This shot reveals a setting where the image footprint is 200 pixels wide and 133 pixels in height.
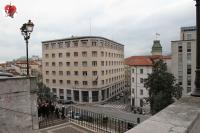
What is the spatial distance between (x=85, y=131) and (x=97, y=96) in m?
44.1

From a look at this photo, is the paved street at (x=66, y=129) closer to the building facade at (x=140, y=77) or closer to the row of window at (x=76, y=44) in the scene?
the building facade at (x=140, y=77)

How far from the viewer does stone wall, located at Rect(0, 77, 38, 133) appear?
8711 millimetres

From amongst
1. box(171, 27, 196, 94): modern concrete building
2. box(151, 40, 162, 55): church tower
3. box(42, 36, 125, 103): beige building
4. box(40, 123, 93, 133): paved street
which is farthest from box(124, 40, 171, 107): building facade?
box(40, 123, 93, 133): paved street

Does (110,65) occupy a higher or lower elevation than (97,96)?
higher

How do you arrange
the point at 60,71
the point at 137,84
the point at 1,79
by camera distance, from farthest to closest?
the point at 60,71
the point at 137,84
the point at 1,79

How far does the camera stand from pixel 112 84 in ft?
217

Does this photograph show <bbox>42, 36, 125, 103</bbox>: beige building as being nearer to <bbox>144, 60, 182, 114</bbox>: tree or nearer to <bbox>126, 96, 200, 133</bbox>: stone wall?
<bbox>144, 60, 182, 114</bbox>: tree

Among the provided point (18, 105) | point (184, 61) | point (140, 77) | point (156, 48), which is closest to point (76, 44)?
point (140, 77)

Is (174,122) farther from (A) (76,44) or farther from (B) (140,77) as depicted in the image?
(A) (76,44)

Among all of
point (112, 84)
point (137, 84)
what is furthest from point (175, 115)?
point (112, 84)

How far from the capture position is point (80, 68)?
56031 mm

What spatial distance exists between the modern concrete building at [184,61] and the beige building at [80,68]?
21.1 metres

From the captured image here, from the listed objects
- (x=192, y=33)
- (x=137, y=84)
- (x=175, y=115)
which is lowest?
(x=137, y=84)

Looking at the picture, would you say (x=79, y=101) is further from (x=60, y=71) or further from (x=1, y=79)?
(x=1, y=79)
